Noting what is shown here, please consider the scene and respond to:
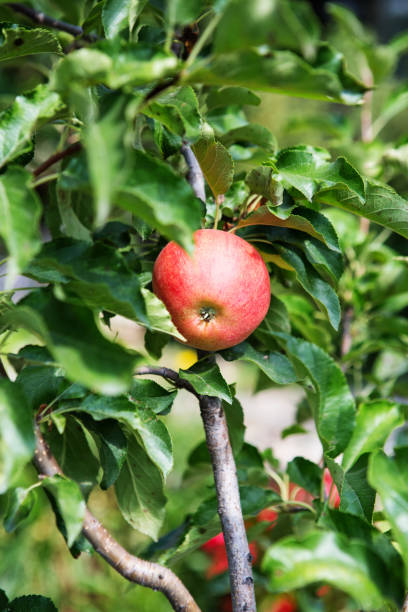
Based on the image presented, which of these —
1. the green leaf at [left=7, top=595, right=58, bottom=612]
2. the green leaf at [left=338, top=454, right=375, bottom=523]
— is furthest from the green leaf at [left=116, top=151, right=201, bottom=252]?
the green leaf at [left=7, top=595, right=58, bottom=612]

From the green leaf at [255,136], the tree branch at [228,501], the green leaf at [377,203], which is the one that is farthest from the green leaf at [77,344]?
the green leaf at [255,136]

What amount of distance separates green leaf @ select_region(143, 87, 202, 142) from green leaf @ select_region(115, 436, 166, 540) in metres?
0.39

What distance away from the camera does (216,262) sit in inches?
24.3

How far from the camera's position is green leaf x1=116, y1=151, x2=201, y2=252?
0.43m

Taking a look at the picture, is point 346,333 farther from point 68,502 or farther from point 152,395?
point 68,502

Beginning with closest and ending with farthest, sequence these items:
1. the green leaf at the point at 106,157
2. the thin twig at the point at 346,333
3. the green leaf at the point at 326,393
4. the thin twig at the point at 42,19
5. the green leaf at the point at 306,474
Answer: the green leaf at the point at 106,157
the thin twig at the point at 42,19
the green leaf at the point at 326,393
the green leaf at the point at 306,474
the thin twig at the point at 346,333

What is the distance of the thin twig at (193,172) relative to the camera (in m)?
0.69

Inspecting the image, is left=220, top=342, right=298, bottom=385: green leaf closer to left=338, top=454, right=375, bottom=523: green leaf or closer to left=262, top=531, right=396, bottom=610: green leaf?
left=338, top=454, right=375, bottom=523: green leaf

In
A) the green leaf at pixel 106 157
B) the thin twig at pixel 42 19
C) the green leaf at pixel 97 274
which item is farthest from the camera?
the thin twig at pixel 42 19

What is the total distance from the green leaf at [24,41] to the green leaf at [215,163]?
177 millimetres

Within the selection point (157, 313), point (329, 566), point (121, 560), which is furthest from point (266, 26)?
point (121, 560)

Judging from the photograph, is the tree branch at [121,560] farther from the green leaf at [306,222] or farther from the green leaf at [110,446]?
the green leaf at [306,222]

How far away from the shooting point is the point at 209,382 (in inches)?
24.1

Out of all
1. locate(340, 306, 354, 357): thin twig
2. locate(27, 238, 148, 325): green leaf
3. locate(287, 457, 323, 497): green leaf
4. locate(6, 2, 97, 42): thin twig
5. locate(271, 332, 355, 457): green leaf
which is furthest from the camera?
locate(340, 306, 354, 357): thin twig
